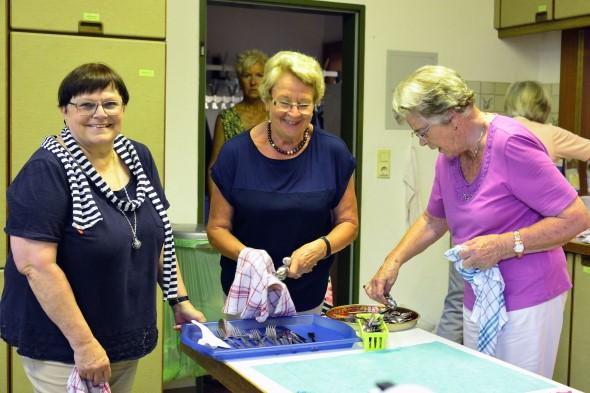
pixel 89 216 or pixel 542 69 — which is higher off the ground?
pixel 542 69

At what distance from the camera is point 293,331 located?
217 centimetres

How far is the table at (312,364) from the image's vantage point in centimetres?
172

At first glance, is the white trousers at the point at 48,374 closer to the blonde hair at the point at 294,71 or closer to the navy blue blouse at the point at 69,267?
the navy blue blouse at the point at 69,267

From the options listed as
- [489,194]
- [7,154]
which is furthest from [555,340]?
[7,154]

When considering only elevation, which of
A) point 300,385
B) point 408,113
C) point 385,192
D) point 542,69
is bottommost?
point 300,385

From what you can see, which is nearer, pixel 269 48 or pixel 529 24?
pixel 529 24

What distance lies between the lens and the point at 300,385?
5.62 feet

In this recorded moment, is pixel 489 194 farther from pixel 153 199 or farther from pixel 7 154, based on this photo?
pixel 7 154

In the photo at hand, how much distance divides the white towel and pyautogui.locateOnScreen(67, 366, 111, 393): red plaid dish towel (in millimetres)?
2785

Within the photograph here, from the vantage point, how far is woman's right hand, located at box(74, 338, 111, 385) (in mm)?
1896

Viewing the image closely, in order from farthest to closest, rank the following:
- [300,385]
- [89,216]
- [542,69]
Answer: [542,69] → [89,216] → [300,385]

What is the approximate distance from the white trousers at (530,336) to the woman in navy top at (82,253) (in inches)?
38.1

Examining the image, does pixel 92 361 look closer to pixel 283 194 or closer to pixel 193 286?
pixel 283 194

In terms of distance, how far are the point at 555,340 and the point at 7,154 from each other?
2229 mm
